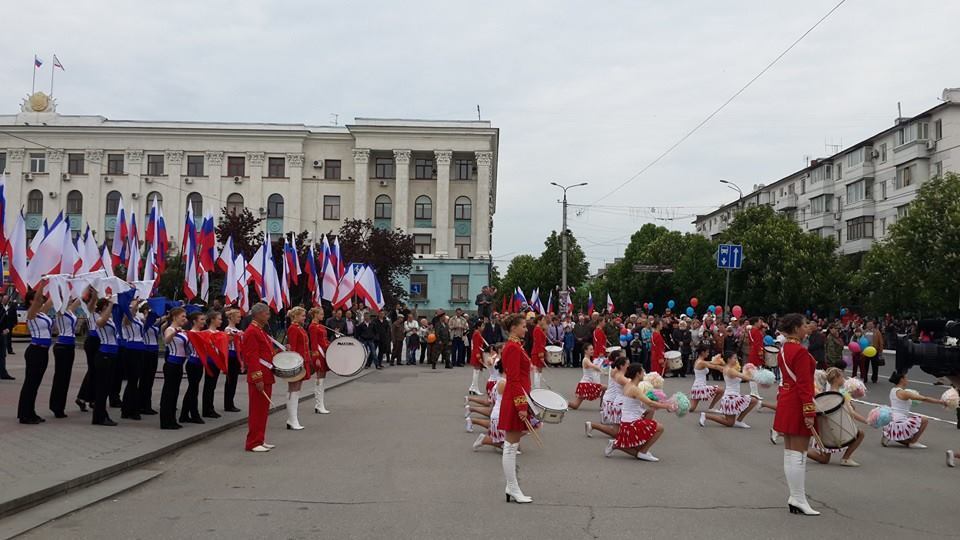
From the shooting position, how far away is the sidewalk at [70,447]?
8.21 meters

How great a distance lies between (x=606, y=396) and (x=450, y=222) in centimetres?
5976

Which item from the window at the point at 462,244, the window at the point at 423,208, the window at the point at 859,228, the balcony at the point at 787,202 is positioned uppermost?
the balcony at the point at 787,202

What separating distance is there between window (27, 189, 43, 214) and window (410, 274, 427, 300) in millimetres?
31645

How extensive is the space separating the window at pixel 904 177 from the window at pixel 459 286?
33.5 meters

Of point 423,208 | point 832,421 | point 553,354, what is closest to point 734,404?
point 553,354

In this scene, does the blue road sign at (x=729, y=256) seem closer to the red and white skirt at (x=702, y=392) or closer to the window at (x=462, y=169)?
A: the red and white skirt at (x=702, y=392)

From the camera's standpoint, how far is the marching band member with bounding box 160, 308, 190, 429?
12.5 m

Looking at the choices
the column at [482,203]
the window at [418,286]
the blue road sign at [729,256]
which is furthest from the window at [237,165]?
the blue road sign at [729,256]

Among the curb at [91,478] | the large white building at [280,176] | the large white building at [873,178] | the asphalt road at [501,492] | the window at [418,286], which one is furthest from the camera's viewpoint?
the large white building at [280,176]

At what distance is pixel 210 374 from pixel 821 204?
73.0 meters

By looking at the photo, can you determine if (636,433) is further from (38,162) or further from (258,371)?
(38,162)

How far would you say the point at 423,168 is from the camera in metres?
73.3

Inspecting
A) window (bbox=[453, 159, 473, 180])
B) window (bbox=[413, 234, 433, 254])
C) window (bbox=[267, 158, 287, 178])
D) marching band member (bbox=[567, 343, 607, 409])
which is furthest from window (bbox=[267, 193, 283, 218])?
marching band member (bbox=[567, 343, 607, 409])

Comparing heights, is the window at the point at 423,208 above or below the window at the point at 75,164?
below
